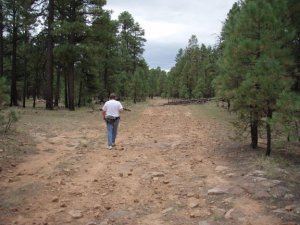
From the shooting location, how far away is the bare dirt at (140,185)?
23.3 ft

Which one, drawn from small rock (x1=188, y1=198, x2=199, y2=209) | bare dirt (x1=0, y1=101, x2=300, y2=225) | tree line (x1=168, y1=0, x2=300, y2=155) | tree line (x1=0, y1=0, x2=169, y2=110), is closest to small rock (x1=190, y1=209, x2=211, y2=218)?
bare dirt (x1=0, y1=101, x2=300, y2=225)

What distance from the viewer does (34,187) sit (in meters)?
8.72

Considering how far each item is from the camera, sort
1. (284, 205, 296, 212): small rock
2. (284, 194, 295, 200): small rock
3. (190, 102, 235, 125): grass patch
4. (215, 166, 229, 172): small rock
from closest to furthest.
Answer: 1. (284, 205, 296, 212): small rock
2. (284, 194, 295, 200): small rock
3. (215, 166, 229, 172): small rock
4. (190, 102, 235, 125): grass patch

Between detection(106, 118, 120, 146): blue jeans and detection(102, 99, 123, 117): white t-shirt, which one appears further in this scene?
detection(102, 99, 123, 117): white t-shirt

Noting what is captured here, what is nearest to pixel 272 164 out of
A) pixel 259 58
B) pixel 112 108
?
pixel 259 58

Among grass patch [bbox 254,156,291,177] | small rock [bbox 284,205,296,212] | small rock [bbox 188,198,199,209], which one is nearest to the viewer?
small rock [bbox 284,205,296,212]

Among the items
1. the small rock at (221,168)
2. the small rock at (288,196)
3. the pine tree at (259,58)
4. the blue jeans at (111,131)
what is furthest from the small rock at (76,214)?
the blue jeans at (111,131)

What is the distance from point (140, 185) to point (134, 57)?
196 feet

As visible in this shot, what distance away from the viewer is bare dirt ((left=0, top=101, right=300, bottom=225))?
7.09 metres

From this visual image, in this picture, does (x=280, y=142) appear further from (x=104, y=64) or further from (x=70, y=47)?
(x=104, y=64)

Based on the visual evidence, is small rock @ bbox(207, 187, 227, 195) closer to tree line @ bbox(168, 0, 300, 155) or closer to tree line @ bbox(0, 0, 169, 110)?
tree line @ bbox(168, 0, 300, 155)

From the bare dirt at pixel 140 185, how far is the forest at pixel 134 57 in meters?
1.53

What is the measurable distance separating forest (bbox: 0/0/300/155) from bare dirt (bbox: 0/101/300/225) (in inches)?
60.1

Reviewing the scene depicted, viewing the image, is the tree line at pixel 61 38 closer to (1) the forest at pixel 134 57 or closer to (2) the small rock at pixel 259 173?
(1) the forest at pixel 134 57
